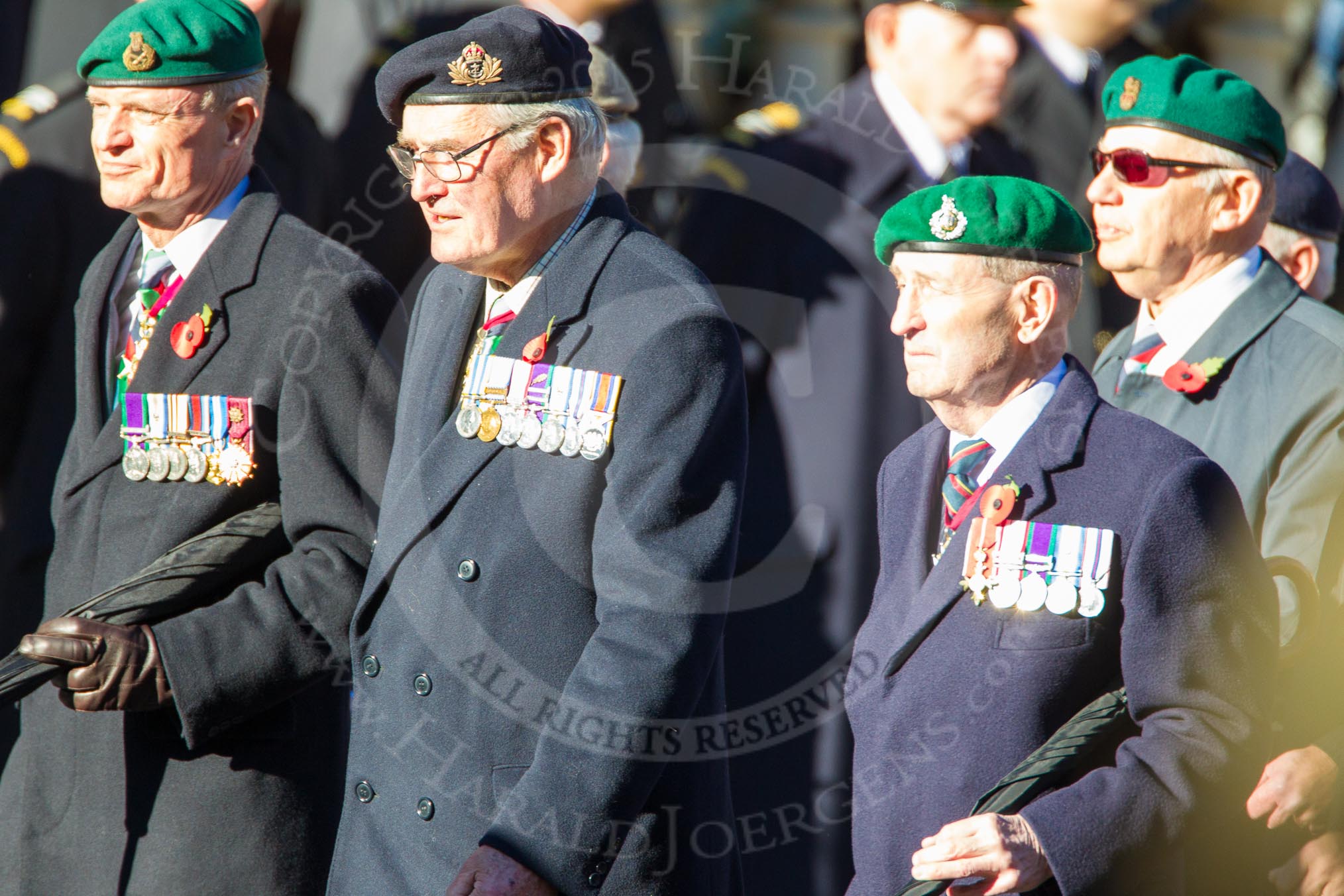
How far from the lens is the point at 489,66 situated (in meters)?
3.01

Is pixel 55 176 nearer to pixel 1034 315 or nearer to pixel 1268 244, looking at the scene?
pixel 1034 315

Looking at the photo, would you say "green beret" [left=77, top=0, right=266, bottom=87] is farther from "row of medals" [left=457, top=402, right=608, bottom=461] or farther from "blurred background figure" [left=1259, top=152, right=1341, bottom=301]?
"blurred background figure" [left=1259, top=152, right=1341, bottom=301]

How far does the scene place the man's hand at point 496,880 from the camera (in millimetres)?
2715

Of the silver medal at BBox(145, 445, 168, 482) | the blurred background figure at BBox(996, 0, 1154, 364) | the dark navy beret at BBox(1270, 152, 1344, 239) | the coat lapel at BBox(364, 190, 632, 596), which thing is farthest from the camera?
the blurred background figure at BBox(996, 0, 1154, 364)

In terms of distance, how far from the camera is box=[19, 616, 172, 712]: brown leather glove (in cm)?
311

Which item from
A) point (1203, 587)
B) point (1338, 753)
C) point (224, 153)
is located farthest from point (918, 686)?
point (224, 153)

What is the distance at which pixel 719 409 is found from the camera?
9.36 ft

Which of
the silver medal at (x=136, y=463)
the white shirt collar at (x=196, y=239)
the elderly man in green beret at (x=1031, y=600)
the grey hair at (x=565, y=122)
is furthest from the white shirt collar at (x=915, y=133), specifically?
the silver medal at (x=136, y=463)

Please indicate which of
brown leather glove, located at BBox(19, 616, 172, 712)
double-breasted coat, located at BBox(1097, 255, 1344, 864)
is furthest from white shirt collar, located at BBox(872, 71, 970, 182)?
brown leather glove, located at BBox(19, 616, 172, 712)

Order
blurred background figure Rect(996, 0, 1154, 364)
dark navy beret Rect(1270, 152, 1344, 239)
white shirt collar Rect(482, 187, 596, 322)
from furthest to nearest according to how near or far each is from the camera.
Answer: blurred background figure Rect(996, 0, 1154, 364), dark navy beret Rect(1270, 152, 1344, 239), white shirt collar Rect(482, 187, 596, 322)

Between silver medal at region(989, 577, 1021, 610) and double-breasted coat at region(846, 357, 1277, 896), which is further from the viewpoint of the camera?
silver medal at region(989, 577, 1021, 610)

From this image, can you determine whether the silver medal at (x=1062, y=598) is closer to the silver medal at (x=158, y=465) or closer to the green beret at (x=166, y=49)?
the silver medal at (x=158, y=465)

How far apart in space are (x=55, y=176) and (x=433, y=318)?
1726mm

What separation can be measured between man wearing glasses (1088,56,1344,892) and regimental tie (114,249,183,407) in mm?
1895
